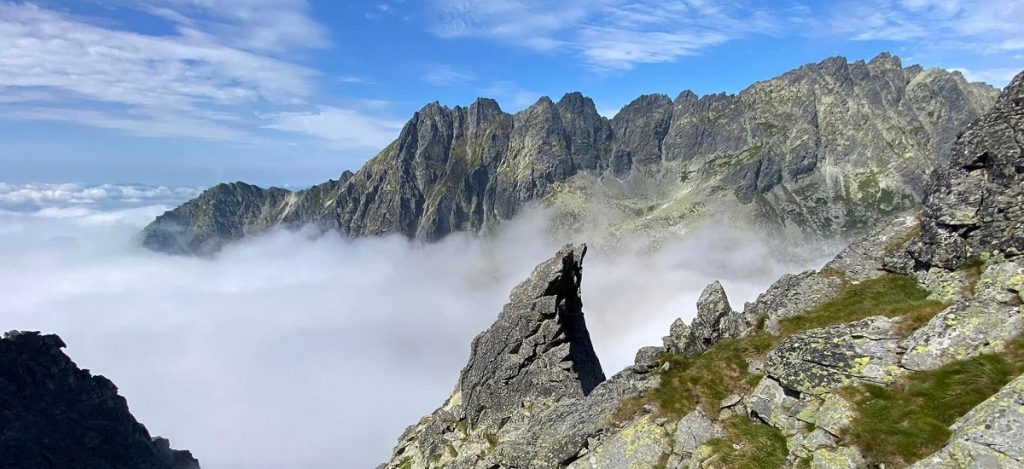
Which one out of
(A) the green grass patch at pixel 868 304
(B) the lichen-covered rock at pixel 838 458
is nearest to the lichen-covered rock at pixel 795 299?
(A) the green grass patch at pixel 868 304

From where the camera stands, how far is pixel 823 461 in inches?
682

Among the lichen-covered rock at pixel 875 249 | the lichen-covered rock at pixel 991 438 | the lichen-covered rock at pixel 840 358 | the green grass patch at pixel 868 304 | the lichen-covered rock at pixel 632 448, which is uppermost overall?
the lichen-covered rock at pixel 875 249

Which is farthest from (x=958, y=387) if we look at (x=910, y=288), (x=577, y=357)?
(x=577, y=357)

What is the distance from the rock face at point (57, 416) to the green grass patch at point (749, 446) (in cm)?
18264

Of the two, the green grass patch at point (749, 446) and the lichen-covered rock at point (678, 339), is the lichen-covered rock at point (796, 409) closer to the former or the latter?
the green grass patch at point (749, 446)

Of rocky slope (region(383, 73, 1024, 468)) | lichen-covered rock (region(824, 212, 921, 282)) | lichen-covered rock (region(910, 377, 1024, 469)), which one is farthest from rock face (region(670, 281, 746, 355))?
lichen-covered rock (region(910, 377, 1024, 469))

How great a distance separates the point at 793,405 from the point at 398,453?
50.1 metres

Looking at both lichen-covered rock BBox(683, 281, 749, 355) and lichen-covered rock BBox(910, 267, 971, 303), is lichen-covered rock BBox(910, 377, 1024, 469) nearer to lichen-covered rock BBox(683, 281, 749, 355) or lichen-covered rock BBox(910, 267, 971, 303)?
lichen-covered rock BBox(910, 267, 971, 303)

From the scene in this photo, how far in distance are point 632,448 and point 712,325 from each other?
12.7 m

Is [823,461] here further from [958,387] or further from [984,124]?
[984,124]

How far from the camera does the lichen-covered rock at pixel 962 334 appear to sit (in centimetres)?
1822

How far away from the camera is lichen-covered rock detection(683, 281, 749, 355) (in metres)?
32.1

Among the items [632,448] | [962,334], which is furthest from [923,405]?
[632,448]

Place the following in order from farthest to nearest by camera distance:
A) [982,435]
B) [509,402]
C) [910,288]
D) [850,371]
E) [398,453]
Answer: [398,453] → [509,402] → [910,288] → [850,371] → [982,435]
